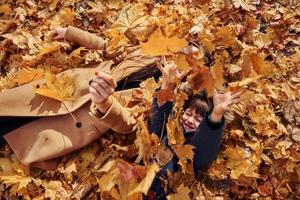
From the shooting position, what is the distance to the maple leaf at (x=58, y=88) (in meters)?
1.95

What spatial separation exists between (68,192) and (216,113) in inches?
29.0

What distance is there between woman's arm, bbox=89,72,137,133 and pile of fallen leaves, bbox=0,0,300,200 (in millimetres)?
72

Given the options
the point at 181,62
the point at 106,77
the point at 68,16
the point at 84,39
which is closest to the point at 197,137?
the point at 181,62

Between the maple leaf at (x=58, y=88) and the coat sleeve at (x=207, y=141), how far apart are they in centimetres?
62

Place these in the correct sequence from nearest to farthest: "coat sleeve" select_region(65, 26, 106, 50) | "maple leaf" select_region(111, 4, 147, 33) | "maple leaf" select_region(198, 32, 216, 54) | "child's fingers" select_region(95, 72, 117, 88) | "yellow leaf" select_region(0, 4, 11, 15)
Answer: "child's fingers" select_region(95, 72, 117, 88)
"maple leaf" select_region(198, 32, 216, 54)
"coat sleeve" select_region(65, 26, 106, 50)
"maple leaf" select_region(111, 4, 147, 33)
"yellow leaf" select_region(0, 4, 11, 15)

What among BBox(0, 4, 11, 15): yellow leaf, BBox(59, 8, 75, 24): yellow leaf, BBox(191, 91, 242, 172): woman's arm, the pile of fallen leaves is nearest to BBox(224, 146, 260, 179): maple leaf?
the pile of fallen leaves

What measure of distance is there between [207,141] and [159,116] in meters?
0.23

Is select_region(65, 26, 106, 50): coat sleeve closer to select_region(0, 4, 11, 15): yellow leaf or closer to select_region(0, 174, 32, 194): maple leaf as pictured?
select_region(0, 4, 11, 15): yellow leaf

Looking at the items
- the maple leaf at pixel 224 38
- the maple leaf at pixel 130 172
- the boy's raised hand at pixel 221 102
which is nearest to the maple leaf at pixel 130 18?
the maple leaf at pixel 224 38

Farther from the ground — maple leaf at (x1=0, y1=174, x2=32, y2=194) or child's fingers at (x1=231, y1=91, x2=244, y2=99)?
child's fingers at (x1=231, y1=91, x2=244, y2=99)

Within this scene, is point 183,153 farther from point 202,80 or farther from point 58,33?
point 58,33

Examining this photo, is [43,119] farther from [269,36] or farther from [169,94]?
[269,36]

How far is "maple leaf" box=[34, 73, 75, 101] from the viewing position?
76.9 inches

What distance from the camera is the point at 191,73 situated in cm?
168
